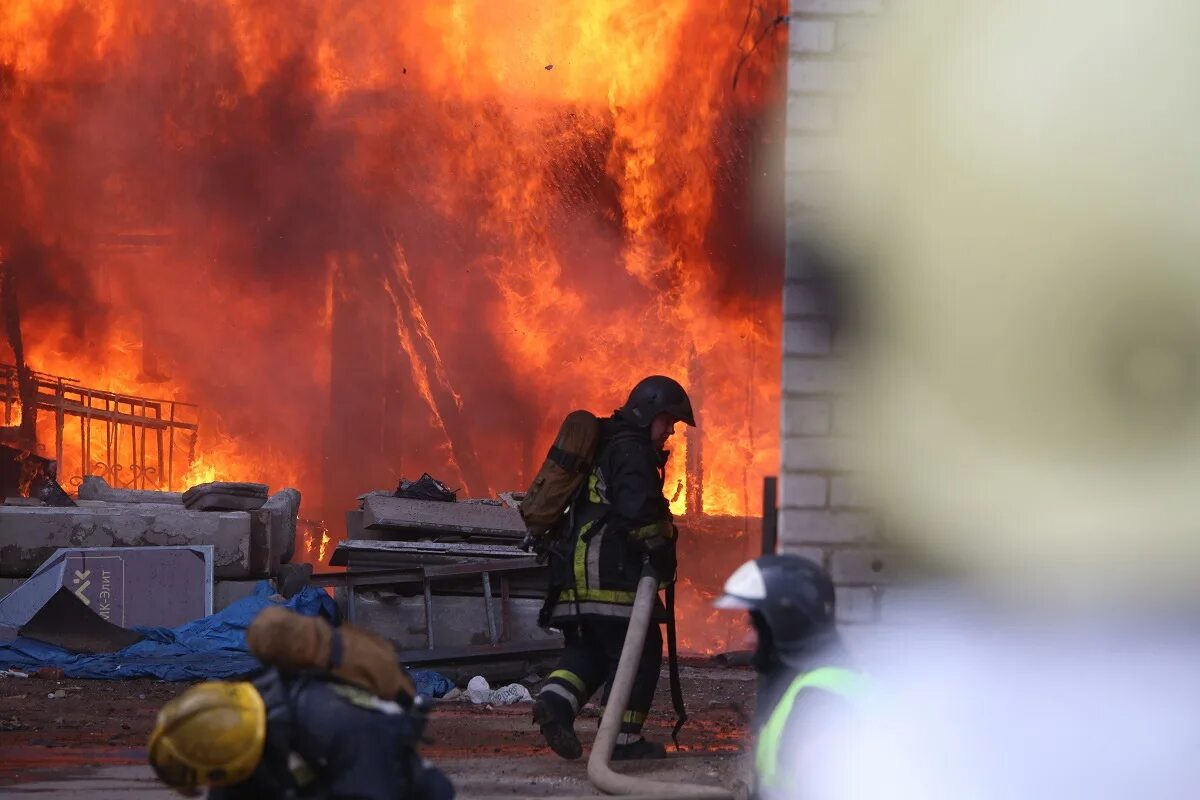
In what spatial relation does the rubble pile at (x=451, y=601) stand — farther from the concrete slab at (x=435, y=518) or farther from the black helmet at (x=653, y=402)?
the black helmet at (x=653, y=402)

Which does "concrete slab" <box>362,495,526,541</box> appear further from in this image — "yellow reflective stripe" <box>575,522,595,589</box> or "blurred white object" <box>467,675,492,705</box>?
"yellow reflective stripe" <box>575,522,595,589</box>

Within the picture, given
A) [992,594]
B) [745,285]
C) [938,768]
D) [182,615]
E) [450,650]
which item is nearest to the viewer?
[938,768]

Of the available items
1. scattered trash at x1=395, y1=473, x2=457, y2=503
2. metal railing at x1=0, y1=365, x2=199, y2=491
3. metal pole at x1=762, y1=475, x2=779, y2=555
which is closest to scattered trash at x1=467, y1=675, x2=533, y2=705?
scattered trash at x1=395, y1=473, x2=457, y2=503

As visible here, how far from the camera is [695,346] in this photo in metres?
18.8

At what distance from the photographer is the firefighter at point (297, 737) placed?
3064 mm

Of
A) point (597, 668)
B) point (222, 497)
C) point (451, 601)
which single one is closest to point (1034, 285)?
point (597, 668)

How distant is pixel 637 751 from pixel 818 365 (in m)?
2.10

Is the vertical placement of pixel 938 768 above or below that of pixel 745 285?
below

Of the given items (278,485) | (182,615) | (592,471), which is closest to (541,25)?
(278,485)

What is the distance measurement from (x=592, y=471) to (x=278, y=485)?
13.7 meters

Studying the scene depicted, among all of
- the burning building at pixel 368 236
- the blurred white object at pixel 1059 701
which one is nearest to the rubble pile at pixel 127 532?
the blurred white object at pixel 1059 701

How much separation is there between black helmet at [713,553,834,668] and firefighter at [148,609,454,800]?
83 centimetres

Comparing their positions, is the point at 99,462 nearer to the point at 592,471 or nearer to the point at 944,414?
the point at 592,471

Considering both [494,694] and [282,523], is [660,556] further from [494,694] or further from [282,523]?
[282,523]
